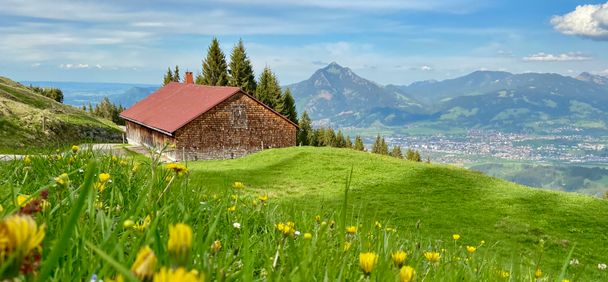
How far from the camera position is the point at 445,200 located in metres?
19.4

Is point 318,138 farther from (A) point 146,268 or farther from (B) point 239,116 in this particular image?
(A) point 146,268

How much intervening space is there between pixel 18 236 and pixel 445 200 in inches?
782

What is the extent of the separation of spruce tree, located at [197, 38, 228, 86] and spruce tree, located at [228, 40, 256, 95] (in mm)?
1326

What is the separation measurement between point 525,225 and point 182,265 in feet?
58.0

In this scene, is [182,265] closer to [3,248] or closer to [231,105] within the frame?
[3,248]

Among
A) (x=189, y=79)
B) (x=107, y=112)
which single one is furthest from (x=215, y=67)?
(x=107, y=112)

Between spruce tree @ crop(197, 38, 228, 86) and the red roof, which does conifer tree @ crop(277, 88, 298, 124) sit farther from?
the red roof

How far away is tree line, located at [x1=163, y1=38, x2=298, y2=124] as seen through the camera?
71.9m

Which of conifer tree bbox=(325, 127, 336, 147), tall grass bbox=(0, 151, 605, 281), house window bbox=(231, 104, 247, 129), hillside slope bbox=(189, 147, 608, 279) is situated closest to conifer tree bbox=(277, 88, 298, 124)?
house window bbox=(231, 104, 247, 129)

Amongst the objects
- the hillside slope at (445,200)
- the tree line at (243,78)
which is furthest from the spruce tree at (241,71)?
the hillside slope at (445,200)

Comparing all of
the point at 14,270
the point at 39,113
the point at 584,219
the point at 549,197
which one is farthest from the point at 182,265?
the point at 39,113

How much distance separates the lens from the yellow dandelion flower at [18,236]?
599 mm

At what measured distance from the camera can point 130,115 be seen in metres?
50.7

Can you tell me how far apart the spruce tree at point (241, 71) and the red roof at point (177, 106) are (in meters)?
20.2
